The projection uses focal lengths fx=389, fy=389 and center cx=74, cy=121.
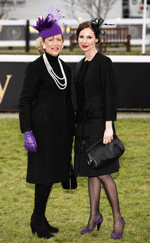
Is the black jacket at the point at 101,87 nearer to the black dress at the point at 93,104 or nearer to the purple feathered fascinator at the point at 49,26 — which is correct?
the black dress at the point at 93,104

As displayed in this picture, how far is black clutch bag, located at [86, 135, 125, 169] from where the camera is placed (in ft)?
10.5

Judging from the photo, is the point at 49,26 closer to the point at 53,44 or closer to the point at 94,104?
the point at 53,44

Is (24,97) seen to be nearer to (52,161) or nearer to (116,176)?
(52,161)

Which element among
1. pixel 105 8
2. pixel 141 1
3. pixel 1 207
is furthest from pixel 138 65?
pixel 105 8

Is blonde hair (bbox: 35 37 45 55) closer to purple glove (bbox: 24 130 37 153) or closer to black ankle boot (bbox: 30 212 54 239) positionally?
purple glove (bbox: 24 130 37 153)

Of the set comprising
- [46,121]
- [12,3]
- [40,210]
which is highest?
[12,3]

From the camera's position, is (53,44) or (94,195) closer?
(53,44)

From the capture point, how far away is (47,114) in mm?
3314

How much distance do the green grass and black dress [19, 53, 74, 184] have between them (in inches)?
23.7

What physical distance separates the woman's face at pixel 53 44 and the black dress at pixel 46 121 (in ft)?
0.17

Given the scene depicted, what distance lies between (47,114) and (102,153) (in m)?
0.57

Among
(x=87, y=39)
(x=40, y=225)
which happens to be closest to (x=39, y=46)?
(x=87, y=39)

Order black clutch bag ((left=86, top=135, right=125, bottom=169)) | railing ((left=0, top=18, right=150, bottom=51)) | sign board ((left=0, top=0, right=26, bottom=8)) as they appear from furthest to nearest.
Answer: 1. sign board ((left=0, top=0, right=26, bottom=8))
2. railing ((left=0, top=18, right=150, bottom=51))
3. black clutch bag ((left=86, top=135, right=125, bottom=169))

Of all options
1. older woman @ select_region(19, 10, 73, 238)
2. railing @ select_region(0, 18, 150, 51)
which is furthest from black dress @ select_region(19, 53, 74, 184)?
railing @ select_region(0, 18, 150, 51)
